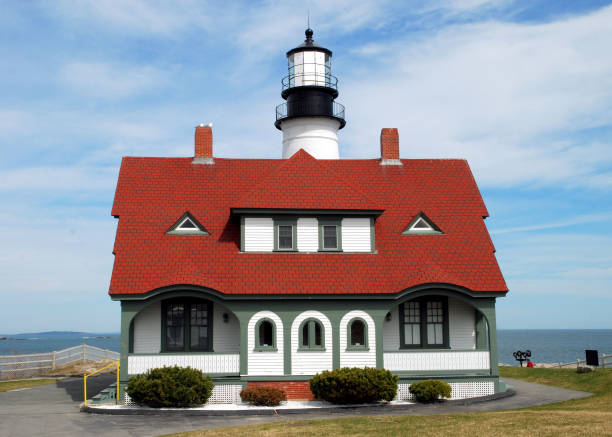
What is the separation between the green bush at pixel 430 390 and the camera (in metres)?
20.7

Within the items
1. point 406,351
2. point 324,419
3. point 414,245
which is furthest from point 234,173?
point 324,419

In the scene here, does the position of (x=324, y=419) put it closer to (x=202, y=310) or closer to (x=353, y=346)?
(x=353, y=346)

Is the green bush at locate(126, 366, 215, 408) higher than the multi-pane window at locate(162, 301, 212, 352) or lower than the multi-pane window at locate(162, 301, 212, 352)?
lower

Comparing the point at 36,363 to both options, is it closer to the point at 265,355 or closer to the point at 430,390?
the point at 265,355

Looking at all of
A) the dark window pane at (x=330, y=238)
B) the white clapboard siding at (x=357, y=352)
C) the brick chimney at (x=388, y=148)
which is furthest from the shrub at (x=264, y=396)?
the brick chimney at (x=388, y=148)

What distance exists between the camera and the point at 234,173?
2658 cm

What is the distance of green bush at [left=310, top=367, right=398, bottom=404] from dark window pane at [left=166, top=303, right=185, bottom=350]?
513cm

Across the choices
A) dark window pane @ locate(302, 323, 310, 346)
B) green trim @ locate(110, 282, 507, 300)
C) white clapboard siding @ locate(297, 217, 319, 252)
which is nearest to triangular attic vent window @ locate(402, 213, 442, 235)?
green trim @ locate(110, 282, 507, 300)

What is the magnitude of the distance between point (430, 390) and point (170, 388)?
802 centimetres

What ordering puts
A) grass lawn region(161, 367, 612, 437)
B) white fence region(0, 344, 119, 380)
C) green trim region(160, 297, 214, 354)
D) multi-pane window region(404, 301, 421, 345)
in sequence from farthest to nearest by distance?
white fence region(0, 344, 119, 380) < multi-pane window region(404, 301, 421, 345) < green trim region(160, 297, 214, 354) < grass lawn region(161, 367, 612, 437)

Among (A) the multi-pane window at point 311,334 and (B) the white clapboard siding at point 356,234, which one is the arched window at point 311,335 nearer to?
(A) the multi-pane window at point 311,334

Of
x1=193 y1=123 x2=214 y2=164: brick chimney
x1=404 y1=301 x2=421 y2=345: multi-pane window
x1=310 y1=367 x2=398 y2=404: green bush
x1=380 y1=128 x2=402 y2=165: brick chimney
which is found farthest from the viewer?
x1=380 y1=128 x2=402 y2=165: brick chimney

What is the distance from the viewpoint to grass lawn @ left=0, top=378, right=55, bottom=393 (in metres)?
26.3

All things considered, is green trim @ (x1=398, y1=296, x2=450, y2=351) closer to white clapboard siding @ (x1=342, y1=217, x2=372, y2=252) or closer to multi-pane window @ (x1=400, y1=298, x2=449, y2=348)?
multi-pane window @ (x1=400, y1=298, x2=449, y2=348)
